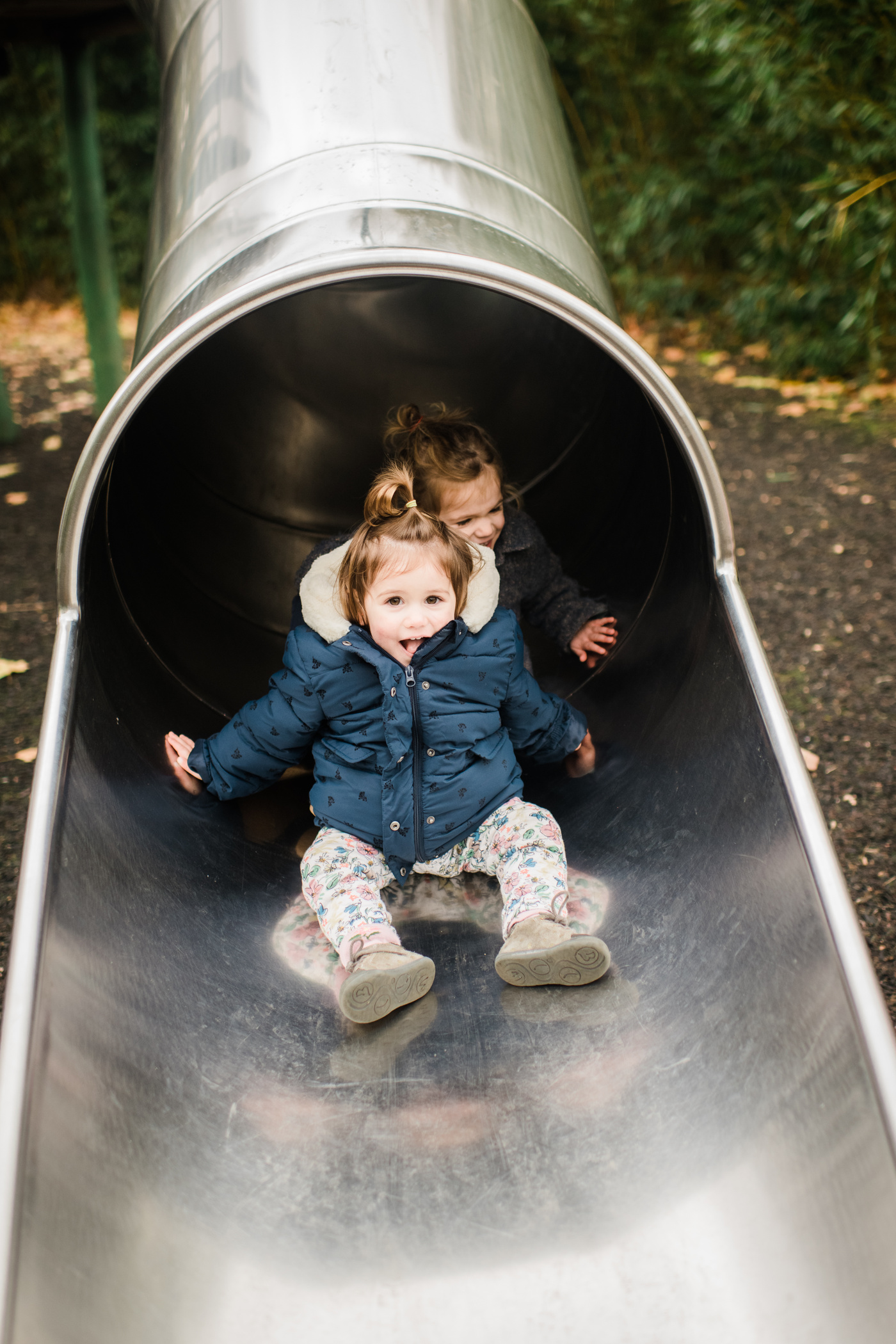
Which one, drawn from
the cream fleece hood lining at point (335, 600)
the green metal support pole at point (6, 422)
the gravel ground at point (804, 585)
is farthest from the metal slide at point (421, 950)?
the green metal support pole at point (6, 422)

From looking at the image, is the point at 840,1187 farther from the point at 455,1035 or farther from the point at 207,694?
the point at 207,694

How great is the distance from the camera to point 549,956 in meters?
1.94

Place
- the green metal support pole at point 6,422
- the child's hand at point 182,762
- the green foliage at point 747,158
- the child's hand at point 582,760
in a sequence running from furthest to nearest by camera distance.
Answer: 1. the green metal support pole at point 6,422
2. the green foliage at point 747,158
3. the child's hand at point 582,760
4. the child's hand at point 182,762

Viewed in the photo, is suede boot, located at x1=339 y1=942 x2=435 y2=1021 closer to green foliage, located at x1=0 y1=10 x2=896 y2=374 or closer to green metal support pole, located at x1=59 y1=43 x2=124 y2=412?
green foliage, located at x1=0 y1=10 x2=896 y2=374

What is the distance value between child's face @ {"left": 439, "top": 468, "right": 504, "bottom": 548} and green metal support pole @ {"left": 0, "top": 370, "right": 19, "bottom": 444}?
4282 millimetres

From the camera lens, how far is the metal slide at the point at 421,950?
149 centimetres

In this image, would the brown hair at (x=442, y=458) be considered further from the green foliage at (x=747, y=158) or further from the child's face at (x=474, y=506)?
the green foliage at (x=747, y=158)

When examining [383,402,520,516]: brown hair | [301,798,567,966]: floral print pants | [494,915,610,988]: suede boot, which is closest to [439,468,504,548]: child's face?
[383,402,520,516]: brown hair

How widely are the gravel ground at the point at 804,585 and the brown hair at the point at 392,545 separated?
1124 millimetres

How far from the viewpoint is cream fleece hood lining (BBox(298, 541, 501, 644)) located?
2.21 metres

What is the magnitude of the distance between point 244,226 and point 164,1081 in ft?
5.08

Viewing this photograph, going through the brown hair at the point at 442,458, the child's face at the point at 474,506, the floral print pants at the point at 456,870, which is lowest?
the floral print pants at the point at 456,870

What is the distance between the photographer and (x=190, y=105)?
8.33ft

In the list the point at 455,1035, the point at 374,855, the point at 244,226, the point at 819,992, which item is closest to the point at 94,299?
the point at 244,226
